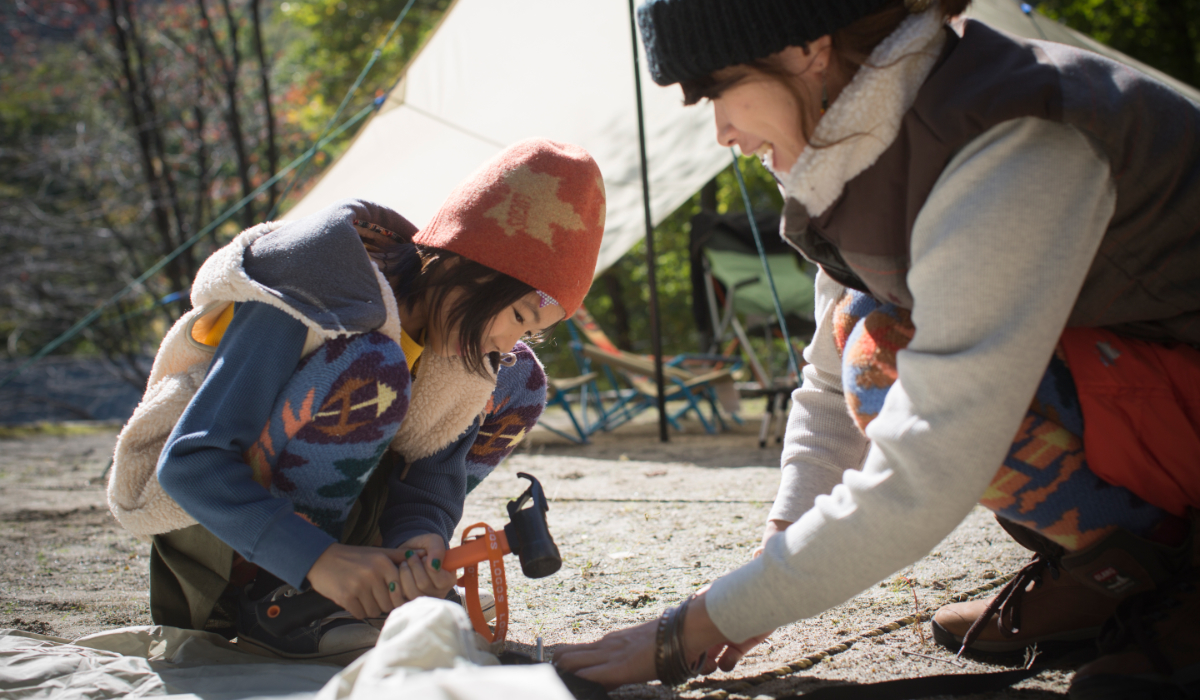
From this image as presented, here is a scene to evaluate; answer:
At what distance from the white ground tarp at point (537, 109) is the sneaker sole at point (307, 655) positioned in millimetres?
2778

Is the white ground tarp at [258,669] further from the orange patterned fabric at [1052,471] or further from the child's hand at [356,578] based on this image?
the orange patterned fabric at [1052,471]

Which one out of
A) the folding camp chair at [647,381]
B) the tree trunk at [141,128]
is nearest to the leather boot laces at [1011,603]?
the folding camp chair at [647,381]

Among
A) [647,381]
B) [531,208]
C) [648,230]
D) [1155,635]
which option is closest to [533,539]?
[531,208]

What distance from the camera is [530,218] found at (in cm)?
125

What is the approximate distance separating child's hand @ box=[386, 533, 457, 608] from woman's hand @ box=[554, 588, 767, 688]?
0.20 m

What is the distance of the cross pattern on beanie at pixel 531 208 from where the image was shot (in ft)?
4.07

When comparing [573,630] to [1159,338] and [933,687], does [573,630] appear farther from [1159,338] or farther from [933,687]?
[1159,338]

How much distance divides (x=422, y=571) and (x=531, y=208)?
55cm

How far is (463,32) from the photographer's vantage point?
3863mm

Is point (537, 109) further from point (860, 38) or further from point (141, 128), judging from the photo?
point (141, 128)

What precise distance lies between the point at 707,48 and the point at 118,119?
7464 mm

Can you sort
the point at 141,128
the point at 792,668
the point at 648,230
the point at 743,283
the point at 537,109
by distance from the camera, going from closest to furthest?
the point at 792,668 → the point at 648,230 → the point at 537,109 → the point at 743,283 → the point at 141,128

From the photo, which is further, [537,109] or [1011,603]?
[537,109]

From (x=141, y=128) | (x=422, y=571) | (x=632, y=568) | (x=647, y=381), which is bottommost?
(x=647, y=381)
